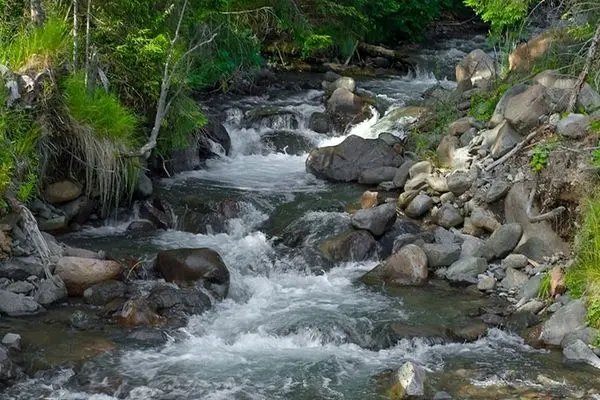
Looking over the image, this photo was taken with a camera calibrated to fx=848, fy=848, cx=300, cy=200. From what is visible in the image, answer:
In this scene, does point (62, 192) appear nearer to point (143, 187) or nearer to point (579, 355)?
point (143, 187)

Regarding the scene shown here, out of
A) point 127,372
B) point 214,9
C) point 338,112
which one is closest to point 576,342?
point 127,372

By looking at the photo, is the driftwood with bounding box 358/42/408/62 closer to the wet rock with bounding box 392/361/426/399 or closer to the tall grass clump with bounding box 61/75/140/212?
the tall grass clump with bounding box 61/75/140/212

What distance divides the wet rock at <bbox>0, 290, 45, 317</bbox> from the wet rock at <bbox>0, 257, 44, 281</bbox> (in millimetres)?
260

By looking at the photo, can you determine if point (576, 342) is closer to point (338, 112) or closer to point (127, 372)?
point (127, 372)

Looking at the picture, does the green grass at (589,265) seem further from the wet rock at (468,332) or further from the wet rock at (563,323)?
the wet rock at (468,332)

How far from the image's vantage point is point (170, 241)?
10.7 m

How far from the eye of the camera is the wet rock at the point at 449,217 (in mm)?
10938

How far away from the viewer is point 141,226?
435 inches

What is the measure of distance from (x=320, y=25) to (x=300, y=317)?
1180 cm

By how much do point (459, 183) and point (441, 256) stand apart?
5.03 ft

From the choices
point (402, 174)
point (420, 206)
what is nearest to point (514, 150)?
point (420, 206)

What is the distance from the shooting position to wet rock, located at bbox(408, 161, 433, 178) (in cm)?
1214

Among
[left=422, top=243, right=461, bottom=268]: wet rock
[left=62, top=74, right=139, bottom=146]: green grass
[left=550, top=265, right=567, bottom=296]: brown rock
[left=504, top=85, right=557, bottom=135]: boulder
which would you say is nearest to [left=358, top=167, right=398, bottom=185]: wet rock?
[left=504, top=85, right=557, bottom=135]: boulder

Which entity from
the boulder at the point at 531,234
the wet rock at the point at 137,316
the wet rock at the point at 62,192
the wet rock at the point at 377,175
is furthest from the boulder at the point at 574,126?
the wet rock at the point at 62,192
